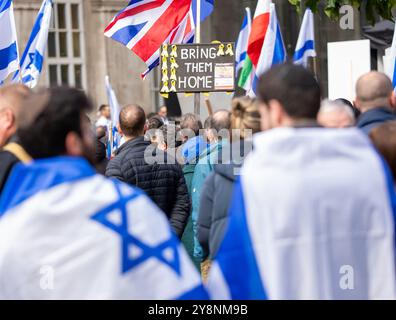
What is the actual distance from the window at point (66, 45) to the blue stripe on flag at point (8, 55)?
36.1ft

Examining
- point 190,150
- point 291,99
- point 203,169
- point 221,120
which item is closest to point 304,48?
point 190,150

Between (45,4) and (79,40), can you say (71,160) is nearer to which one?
(45,4)

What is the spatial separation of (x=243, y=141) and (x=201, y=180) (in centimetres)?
236

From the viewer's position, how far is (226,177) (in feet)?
17.3

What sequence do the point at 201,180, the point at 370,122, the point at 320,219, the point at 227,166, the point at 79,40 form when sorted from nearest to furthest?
the point at 320,219 → the point at 227,166 → the point at 370,122 → the point at 201,180 → the point at 79,40

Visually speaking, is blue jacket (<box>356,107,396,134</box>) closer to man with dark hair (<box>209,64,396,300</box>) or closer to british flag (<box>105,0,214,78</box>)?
man with dark hair (<box>209,64,396,300</box>)

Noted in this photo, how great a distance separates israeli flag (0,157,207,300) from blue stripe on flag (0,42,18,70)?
753 cm

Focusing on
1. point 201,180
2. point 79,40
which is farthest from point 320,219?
point 79,40

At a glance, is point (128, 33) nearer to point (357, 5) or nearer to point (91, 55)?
point (357, 5)

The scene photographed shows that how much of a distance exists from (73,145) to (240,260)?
706 mm

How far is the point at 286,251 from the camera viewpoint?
3699 mm

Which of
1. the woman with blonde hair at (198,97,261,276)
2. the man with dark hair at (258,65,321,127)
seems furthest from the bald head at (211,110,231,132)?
the man with dark hair at (258,65,321,127)

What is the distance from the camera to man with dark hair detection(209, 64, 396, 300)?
367cm

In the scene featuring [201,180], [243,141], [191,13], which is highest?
[191,13]
